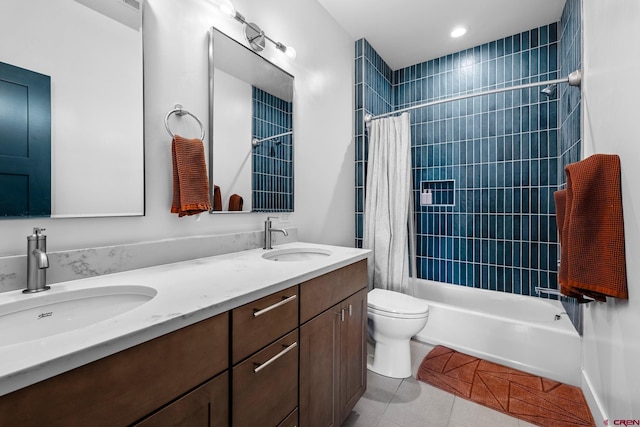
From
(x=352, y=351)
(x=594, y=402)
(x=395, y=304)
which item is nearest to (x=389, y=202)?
(x=395, y=304)

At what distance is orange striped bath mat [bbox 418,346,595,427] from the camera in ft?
5.03

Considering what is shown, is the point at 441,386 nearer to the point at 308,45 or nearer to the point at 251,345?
the point at 251,345

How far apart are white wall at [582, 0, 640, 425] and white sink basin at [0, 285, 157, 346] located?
65.3 inches

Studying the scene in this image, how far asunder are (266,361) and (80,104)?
108 centimetres

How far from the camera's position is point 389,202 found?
2.40 m

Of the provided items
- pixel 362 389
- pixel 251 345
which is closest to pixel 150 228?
pixel 251 345

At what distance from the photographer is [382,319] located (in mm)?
1856

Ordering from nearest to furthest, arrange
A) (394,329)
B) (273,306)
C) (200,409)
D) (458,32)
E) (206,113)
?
1. (200,409)
2. (273,306)
3. (206,113)
4. (394,329)
5. (458,32)

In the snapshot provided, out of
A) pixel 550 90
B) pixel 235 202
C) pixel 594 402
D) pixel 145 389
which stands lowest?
pixel 594 402

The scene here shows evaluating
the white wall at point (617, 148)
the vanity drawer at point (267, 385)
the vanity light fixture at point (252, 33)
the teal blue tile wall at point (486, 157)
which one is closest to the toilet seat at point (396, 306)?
the teal blue tile wall at point (486, 157)

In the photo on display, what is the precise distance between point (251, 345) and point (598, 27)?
2128 mm

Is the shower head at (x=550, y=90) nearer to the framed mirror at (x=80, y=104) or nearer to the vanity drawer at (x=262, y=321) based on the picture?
the vanity drawer at (x=262, y=321)

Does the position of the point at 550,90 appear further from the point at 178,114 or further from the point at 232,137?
the point at 178,114

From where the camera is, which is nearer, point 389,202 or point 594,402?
point 594,402
